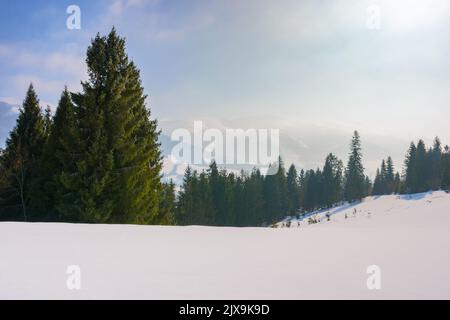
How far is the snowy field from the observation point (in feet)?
16.3

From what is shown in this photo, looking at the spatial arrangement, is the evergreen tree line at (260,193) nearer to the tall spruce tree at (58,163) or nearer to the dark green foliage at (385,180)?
the dark green foliage at (385,180)

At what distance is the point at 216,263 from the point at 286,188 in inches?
3450

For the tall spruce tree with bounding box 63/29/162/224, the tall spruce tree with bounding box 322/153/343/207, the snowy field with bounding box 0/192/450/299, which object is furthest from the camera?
the tall spruce tree with bounding box 322/153/343/207

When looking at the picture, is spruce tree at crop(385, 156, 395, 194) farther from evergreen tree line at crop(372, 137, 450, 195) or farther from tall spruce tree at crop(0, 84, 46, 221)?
tall spruce tree at crop(0, 84, 46, 221)

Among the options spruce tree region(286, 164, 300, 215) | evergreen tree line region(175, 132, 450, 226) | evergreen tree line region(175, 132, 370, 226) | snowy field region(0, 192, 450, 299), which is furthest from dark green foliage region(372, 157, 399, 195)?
snowy field region(0, 192, 450, 299)

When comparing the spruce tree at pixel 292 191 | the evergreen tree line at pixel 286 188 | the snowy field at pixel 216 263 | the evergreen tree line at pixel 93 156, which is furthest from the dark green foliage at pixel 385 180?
the snowy field at pixel 216 263

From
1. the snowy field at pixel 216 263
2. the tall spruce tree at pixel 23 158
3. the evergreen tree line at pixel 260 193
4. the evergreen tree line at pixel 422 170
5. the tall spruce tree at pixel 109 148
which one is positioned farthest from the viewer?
the evergreen tree line at pixel 422 170

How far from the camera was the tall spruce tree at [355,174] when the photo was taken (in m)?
82.8

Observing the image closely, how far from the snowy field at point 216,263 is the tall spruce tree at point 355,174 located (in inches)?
2989

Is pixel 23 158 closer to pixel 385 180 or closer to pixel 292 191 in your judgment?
pixel 292 191

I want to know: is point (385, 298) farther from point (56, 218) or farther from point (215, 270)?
point (56, 218)

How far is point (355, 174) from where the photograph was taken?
84438mm

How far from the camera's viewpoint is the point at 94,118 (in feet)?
67.3

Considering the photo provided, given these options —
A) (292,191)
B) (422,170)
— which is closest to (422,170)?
(422,170)
